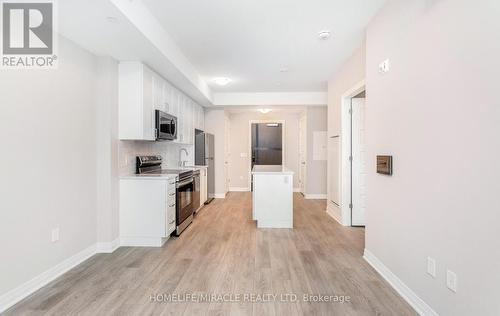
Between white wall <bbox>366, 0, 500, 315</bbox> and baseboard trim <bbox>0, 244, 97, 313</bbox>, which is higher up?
white wall <bbox>366, 0, 500, 315</bbox>

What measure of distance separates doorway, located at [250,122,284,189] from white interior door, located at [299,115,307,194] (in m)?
0.63

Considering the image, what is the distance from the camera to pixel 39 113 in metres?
2.22

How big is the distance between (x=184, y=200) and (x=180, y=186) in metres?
0.30

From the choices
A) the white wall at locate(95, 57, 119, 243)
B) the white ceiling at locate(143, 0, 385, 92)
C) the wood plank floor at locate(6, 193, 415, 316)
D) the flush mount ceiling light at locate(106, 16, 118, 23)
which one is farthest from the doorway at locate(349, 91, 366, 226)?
the white wall at locate(95, 57, 119, 243)

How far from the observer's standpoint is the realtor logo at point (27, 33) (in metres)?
1.97

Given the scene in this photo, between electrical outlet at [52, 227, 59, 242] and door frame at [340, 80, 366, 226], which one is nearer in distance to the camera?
electrical outlet at [52, 227, 59, 242]

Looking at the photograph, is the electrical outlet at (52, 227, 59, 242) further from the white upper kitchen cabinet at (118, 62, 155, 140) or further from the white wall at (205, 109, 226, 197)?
the white wall at (205, 109, 226, 197)

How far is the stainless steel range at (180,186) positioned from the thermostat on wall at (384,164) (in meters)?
2.58

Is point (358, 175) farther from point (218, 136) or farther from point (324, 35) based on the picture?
point (218, 136)

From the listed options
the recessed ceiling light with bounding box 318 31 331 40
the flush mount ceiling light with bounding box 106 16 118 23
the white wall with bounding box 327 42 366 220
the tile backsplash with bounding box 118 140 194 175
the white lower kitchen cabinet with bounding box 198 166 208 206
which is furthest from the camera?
the white lower kitchen cabinet with bounding box 198 166 208 206

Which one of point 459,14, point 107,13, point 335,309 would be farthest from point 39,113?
point 459,14

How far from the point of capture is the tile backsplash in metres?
3.24

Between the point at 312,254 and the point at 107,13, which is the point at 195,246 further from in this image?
the point at 107,13

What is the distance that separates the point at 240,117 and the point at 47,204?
5963 millimetres
